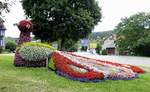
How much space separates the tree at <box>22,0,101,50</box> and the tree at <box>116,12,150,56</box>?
24790mm

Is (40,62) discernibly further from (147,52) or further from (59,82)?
(147,52)

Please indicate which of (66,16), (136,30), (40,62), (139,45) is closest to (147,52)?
(139,45)

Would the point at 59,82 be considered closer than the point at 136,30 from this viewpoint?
Yes

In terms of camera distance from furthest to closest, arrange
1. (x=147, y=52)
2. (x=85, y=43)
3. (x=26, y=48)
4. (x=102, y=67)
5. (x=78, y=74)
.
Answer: (x=85, y=43), (x=147, y=52), (x=26, y=48), (x=102, y=67), (x=78, y=74)

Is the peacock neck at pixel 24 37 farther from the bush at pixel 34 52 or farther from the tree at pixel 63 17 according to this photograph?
the tree at pixel 63 17

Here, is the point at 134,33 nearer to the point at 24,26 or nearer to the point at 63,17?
the point at 63,17

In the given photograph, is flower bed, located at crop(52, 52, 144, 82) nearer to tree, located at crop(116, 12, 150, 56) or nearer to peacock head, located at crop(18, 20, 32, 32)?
peacock head, located at crop(18, 20, 32, 32)

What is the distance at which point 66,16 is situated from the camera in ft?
111

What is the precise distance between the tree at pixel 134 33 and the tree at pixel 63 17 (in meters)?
24.8

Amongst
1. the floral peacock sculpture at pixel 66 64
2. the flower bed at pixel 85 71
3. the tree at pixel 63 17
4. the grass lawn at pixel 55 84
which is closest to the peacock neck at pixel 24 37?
the floral peacock sculpture at pixel 66 64

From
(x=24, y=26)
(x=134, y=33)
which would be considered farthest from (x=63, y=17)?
(x=134, y=33)

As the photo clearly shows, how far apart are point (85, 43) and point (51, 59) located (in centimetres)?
8743

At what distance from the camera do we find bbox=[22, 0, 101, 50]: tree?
1303 inches

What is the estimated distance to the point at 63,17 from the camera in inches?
1337
